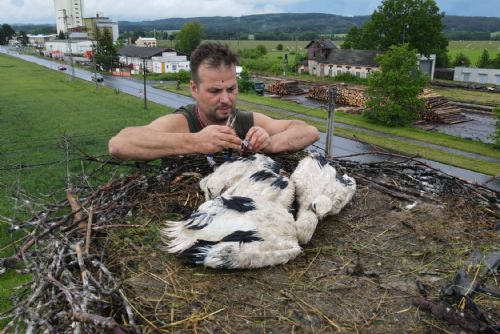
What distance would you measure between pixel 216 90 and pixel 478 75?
68918 millimetres

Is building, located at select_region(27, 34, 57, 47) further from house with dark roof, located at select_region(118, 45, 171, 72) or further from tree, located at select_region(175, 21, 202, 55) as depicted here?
house with dark roof, located at select_region(118, 45, 171, 72)

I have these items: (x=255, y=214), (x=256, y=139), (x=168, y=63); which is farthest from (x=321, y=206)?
(x=168, y=63)

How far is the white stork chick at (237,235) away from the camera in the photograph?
9.06 ft

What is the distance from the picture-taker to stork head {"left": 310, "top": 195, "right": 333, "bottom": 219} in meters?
3.36

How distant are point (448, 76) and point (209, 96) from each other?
7149 cm

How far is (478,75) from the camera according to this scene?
63.6m

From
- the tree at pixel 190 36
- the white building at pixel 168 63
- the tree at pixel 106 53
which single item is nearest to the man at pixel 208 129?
the white building at pixel 168 63

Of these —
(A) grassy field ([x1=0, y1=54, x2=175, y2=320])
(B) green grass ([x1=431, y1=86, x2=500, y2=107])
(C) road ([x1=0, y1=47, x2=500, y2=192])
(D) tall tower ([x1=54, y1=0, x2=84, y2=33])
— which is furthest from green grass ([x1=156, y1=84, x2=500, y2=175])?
(D) tall tower ([x1=54, y1=0, x2=84, y2=33])

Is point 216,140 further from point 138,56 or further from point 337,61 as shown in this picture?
point 138,56

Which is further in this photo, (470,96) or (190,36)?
(190,36)

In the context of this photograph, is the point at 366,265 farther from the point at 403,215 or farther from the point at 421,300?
the point at 403,215

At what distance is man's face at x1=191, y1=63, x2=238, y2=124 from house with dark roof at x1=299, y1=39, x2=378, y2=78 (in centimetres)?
5522

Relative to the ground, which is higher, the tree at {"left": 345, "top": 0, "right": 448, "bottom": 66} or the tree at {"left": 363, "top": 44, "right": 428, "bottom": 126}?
the tree at {"left": 345, "top": 0, "right": 448, "bottom": 66}

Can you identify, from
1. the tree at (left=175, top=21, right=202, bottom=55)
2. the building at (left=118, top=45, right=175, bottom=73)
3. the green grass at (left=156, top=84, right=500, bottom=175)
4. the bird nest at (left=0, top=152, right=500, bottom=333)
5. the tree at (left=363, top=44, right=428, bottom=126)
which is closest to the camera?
the bird nest at (left=0, top=152, right=500, bottom=333)
